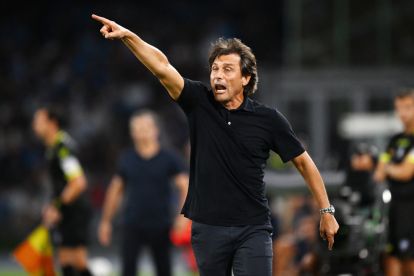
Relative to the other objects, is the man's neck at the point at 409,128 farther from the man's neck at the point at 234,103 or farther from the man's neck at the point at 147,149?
the man's neck at the point at 234,103

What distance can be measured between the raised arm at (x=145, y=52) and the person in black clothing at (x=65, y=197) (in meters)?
4.85

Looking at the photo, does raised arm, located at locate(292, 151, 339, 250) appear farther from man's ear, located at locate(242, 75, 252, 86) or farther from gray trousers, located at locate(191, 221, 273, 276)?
man's ear, located at locate(242, 75, 252, 86)

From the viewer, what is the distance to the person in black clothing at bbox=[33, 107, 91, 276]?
11383mm

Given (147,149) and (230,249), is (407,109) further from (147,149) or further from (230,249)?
(230,249)

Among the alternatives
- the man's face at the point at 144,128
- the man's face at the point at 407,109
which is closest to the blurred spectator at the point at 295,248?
the man's face at the point at 144,128

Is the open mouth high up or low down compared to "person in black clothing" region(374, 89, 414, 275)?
up

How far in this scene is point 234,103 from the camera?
6867 mm

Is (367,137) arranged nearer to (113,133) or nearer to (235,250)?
(113,133)

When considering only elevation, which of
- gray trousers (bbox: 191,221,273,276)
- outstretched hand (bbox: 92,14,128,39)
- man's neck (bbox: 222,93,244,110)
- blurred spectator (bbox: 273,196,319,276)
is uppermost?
outstretched hand (bbox: 92,14,128,39)

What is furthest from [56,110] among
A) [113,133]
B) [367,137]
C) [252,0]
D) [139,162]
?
[252,0]

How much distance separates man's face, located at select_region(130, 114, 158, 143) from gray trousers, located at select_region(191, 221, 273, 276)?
15.3ft

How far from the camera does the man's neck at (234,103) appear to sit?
6.85 meters

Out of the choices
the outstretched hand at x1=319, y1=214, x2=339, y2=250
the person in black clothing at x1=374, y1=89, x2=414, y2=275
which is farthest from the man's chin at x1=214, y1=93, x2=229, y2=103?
the person in black clothing at x1=374, y1=89, x2=414, y2=275

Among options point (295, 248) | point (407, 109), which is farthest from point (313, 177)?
point (295, 248)
